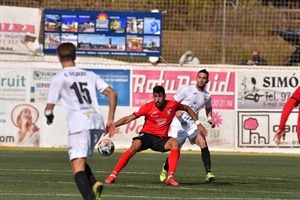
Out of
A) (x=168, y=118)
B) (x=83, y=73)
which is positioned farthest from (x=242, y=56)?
(x=83, y=73)

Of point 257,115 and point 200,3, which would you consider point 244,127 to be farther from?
point 200,3

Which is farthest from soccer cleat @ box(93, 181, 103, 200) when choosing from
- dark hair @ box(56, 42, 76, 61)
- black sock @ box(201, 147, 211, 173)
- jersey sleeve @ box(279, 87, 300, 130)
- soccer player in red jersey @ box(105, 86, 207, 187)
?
black sock @ box(201, 147, 211, 173)

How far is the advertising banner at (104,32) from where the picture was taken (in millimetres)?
27734

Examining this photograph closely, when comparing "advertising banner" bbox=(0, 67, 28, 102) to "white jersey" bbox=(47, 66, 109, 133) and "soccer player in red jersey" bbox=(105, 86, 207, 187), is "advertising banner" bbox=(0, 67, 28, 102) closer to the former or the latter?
"soccer player in red jersey" bbox=(105, 86, 207, 187)

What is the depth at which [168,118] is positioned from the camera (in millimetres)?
16406

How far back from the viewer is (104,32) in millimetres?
27906

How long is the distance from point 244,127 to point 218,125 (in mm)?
704

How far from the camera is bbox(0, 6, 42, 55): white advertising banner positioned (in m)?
27.8

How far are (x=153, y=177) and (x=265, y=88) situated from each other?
980 centimetres

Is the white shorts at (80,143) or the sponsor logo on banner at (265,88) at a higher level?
the white shorts at (80,143)

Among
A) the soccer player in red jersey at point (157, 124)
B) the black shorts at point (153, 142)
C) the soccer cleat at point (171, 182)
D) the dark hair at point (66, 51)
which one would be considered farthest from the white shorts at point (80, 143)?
the black shorts at point (153, 142)

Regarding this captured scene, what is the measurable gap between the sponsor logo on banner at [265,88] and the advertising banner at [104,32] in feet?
9.43

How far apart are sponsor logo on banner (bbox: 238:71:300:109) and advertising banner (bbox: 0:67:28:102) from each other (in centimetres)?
589

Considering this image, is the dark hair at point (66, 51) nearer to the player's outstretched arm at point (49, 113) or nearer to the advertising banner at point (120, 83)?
the player's outstretched arm at point (49, 113)
